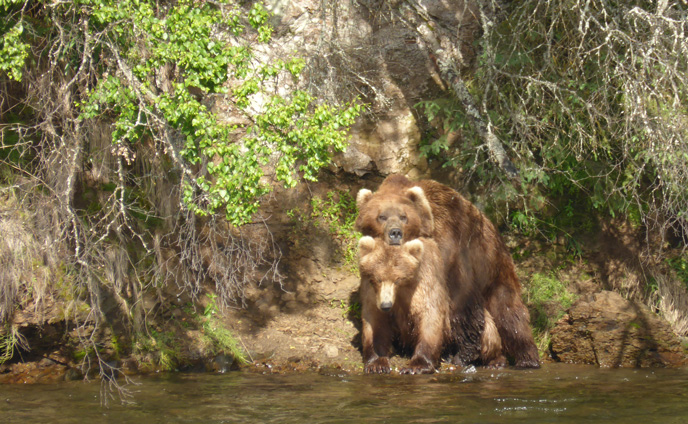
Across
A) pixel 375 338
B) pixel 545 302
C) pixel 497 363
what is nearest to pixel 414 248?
pixel 375 338

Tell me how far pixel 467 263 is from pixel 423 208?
0.89 m

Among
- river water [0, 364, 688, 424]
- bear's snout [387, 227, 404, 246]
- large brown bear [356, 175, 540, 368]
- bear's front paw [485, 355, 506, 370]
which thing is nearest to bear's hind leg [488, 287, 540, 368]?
large brown bear [356, 175, 540, 368]

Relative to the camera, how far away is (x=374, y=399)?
238 inches

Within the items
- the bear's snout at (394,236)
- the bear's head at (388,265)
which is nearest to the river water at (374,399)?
the bear's head at (388,265)

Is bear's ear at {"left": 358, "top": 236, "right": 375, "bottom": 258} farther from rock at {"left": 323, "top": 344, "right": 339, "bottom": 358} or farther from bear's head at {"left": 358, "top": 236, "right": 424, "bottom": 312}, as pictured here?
rock at {"left": 323, "top": 344, "right": 339, "bottom": 358}

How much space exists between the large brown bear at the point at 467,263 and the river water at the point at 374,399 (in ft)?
2.17

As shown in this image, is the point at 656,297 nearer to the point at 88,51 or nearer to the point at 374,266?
the point at 374,266

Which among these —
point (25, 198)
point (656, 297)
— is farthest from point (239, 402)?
point (656, 297)

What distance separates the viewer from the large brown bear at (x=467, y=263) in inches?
305

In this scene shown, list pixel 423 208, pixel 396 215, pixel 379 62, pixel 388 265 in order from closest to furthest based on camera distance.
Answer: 1. pixel 388 265
2. pixel 396 215
3. pixel 423 208
4. pixel 379 62

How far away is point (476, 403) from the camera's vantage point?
5.83 meters

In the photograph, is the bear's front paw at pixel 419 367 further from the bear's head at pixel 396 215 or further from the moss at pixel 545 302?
the moss at pixel 545 302

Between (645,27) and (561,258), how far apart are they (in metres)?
3.07

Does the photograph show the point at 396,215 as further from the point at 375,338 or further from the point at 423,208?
the point at 375,338
